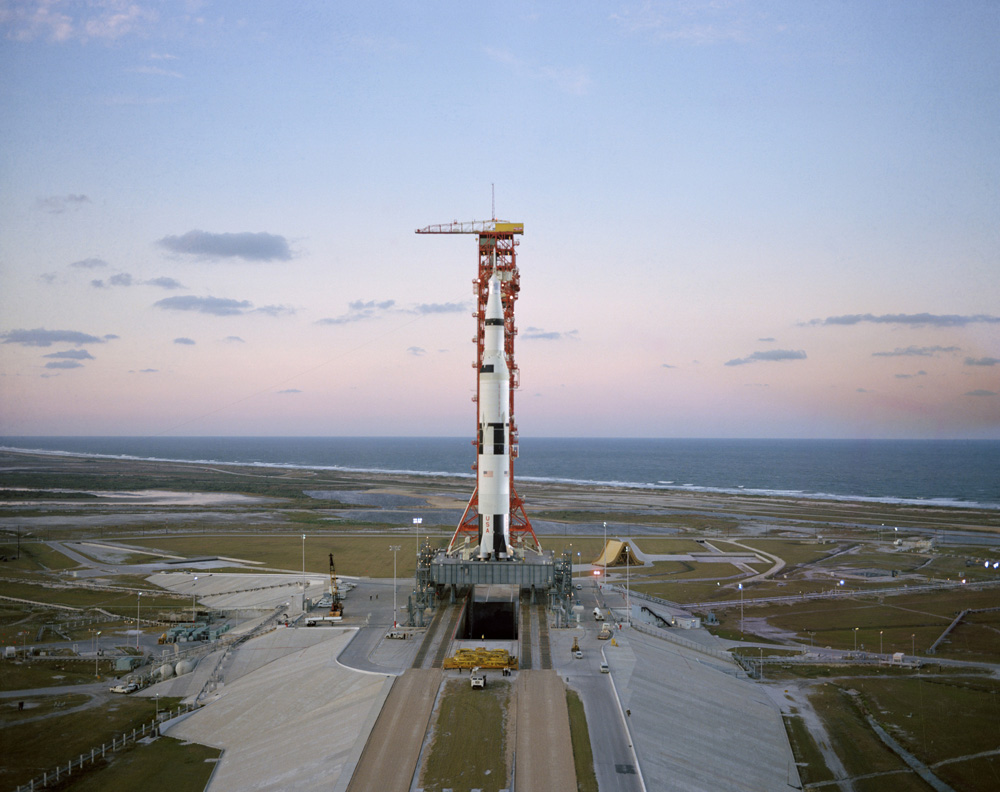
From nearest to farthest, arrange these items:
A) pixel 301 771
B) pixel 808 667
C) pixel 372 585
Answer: pixel 301 771, pixel 808 667, pixel 372 585

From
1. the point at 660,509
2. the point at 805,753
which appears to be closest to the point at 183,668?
the point at 805,753

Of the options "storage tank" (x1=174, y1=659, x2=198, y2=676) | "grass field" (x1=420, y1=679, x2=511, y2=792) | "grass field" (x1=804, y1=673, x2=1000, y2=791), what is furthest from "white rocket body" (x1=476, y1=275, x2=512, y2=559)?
"grass field" (x1=804, y1=673, x2=1000, y2=791)

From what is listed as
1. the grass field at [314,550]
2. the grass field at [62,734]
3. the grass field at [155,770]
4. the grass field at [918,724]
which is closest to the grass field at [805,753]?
the grass field at [918,724]

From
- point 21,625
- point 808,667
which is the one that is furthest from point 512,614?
point 21,625

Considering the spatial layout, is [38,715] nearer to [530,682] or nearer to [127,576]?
[530,682]

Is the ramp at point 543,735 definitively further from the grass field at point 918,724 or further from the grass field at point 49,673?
the grass field at point 49,673
